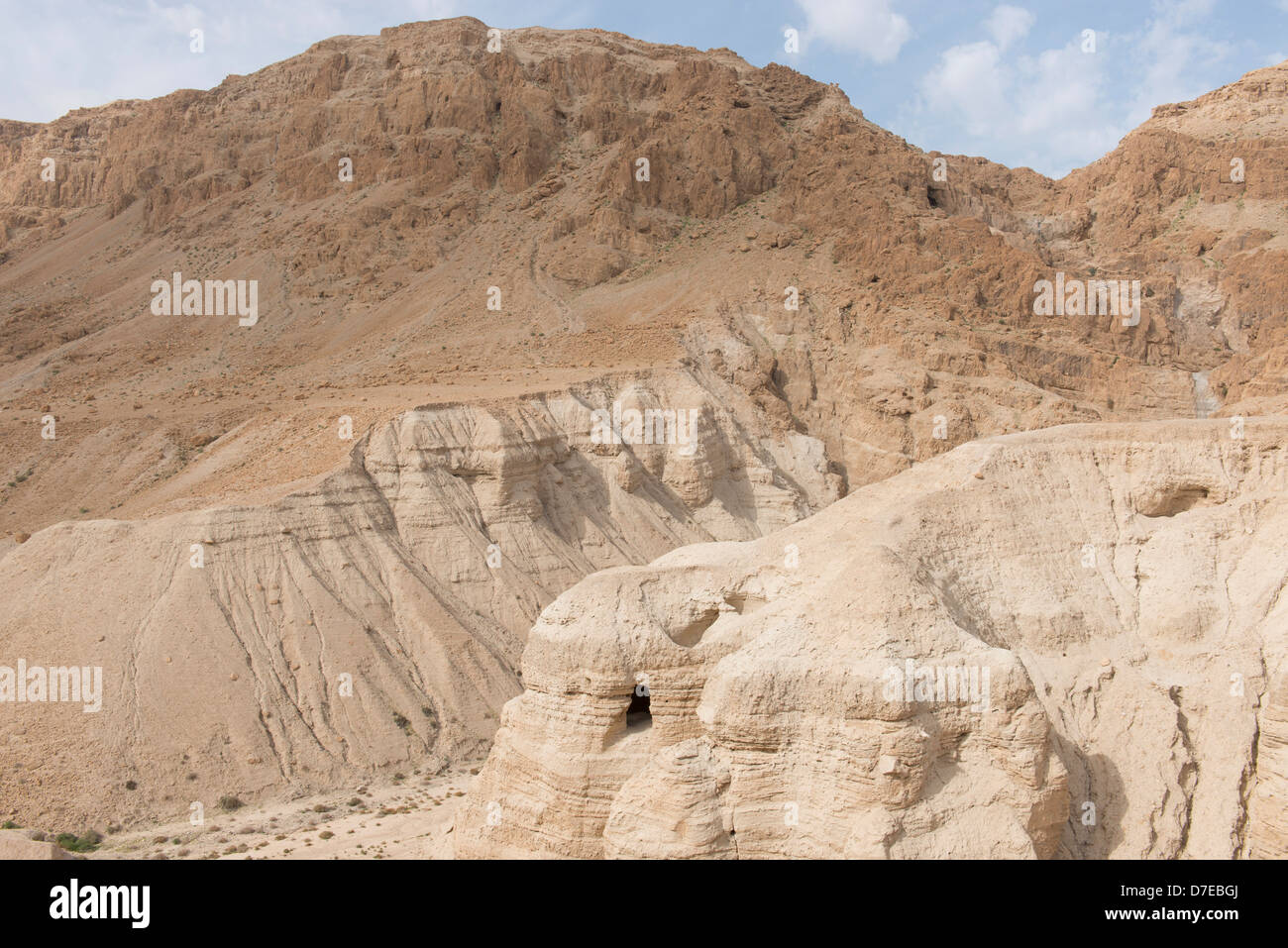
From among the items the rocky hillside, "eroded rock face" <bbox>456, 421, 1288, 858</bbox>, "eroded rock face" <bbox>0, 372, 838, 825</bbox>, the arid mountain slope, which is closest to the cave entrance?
"eroded rock face" <bbox>456, 421, 1288, 858</bbox>

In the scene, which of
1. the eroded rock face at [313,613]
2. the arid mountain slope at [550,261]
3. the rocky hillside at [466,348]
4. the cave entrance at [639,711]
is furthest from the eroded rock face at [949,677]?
the arid mountain slope at [550,261]

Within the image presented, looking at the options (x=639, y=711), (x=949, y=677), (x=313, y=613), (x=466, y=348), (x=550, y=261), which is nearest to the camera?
(x=949, y=677)

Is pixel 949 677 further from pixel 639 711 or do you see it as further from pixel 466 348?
pixel 466 348

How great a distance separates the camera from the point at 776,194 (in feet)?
184

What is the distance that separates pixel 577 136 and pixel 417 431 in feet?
126

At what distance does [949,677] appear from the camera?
1302 centimetres

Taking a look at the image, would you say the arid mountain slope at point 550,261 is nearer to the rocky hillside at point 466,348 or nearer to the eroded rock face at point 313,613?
the rocky hillside at point 466,348

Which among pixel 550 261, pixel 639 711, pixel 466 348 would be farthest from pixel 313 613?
pixel 550 261

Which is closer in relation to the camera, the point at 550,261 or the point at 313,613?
the point at 313,613

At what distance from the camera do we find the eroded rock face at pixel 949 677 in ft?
42.3

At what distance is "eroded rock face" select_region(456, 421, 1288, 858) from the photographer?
12.9 metres

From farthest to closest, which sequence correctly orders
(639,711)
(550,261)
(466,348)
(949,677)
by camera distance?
1. (550,261)
2. (466,348)
3. (639,711)
4. (949,677)
